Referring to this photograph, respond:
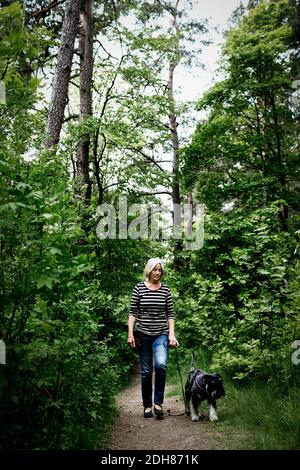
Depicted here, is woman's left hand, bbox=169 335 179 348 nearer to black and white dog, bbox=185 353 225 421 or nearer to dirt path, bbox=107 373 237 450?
black and white dog, bbox=185 353 225 421

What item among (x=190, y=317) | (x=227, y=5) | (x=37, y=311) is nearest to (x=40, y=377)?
(x=37, y=311)

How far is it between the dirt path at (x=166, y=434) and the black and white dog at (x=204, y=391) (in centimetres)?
13

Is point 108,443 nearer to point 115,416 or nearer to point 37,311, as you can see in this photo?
point 115,416

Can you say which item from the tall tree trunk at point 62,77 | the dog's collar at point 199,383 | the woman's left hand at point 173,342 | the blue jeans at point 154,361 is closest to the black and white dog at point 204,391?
the dog's collar at point 199,383

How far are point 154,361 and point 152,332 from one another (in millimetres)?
349

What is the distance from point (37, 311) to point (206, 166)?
35.3 ft

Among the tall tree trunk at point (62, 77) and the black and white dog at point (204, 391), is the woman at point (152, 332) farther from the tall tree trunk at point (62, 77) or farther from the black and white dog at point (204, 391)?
A: the tall tree trunk at point (62, 77)

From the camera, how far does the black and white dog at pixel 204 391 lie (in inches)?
165

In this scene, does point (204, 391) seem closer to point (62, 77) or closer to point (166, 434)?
point (166, 434)

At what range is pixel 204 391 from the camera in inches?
166

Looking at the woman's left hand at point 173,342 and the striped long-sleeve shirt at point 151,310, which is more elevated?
the striped long-sleeve shirt at point 151,310

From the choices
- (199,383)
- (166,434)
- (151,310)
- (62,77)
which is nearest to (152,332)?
(151,310)

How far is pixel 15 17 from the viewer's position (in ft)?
8.13

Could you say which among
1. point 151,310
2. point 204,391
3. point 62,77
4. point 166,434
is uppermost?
point 62,77
